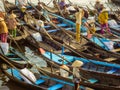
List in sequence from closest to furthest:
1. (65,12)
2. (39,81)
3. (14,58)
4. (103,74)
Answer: (103,74) < (39,81) < (14,58) < (65,12)

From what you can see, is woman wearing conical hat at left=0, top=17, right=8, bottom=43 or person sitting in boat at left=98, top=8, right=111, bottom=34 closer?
woman wearing conical hat at left=0, top=17, right=8, bottom=43

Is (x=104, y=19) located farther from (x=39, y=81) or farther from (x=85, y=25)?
(x=39, y=81)

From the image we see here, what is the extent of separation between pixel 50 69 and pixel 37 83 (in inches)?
45.2

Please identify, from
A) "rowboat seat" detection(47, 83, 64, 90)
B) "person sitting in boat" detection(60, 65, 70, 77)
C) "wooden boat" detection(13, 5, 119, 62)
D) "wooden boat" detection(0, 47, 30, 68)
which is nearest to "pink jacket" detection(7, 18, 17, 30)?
"wooden boat" detection(13, 5, 119, 62)

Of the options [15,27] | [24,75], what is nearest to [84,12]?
[15,27]

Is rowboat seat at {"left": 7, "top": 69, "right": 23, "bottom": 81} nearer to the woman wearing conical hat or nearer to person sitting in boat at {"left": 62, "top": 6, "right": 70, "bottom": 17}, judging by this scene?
the woman wearing conical hat

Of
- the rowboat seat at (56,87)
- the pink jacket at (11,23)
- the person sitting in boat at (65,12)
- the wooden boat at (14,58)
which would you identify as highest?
the pink jacket at (11,23)

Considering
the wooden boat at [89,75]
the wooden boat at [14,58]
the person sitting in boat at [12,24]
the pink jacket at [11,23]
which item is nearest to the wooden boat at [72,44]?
the wooden boat at [89,75]

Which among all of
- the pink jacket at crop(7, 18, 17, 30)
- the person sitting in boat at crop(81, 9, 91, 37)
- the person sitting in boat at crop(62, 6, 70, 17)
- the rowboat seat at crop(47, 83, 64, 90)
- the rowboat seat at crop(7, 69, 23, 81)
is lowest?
the rowboat seat at crop(47, 83, 64, 90)

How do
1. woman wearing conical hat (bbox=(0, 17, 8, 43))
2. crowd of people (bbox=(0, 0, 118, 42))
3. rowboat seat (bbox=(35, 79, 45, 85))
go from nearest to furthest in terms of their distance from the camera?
1. rowboat seat (bbox=(35, 79, 45, 85))
2. woman wearing conical hat (bbox=(0, 17, 8, 43))
3. crowd of people (bbox=(0, 0, 118, 42))

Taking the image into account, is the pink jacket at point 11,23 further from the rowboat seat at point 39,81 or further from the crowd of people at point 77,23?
the rowboat seat at point 39,81

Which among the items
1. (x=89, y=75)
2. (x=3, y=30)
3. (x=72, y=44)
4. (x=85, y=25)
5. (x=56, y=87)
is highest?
(x=3, y=30)

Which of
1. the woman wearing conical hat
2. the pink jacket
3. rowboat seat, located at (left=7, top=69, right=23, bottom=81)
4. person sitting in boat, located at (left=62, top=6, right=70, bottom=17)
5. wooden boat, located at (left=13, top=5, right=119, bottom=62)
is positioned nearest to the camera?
rowboat seat, located at (left=7, top=69, right=23, bottom=81)

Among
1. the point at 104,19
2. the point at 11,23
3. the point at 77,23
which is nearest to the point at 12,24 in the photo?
the point at 11,23
